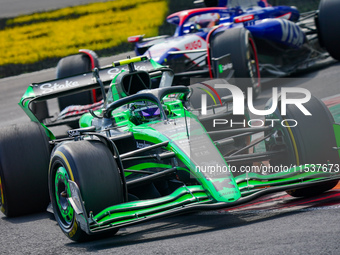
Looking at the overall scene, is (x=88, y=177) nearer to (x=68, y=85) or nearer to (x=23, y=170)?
(x=23, y=170)

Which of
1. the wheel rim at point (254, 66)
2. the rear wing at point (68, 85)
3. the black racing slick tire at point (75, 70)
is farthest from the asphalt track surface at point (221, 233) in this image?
the wheel rim at point (254, 66)

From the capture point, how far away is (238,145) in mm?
6895

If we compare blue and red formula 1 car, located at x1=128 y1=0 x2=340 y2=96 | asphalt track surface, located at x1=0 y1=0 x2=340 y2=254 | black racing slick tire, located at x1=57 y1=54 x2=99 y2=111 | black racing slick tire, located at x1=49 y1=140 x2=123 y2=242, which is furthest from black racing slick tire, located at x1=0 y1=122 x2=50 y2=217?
blue and red formula 1 car, located at x1=128 y1=0 x2=340 y2=96

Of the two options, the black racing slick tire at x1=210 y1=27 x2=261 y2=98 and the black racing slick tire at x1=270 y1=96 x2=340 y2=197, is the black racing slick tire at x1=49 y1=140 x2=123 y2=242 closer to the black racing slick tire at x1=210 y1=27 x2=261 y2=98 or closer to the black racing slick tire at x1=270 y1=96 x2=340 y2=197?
the black racing slick tire at x1=270 y1=96 x2=340 y2=197

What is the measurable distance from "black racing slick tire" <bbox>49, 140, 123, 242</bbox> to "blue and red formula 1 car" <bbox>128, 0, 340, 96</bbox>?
5805 mm

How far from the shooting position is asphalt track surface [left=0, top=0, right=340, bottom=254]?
4.09 metres

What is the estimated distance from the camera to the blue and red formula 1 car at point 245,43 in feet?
36.3

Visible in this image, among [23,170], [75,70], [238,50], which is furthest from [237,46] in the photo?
[23,170]

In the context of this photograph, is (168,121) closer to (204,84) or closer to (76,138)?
(76,138)

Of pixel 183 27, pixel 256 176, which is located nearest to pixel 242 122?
pixel 256 176

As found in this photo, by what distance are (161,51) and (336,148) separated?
6743 millimetres

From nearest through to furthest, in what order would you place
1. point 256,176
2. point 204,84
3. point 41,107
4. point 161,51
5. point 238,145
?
point 256,176, point 238,145, point 204,84, point 41,107, point 161,51

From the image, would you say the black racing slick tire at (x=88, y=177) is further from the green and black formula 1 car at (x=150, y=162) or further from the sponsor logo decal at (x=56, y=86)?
the sponsor logo decal at (x=56, y=86)

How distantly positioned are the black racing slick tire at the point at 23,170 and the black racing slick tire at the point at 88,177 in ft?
3.42
